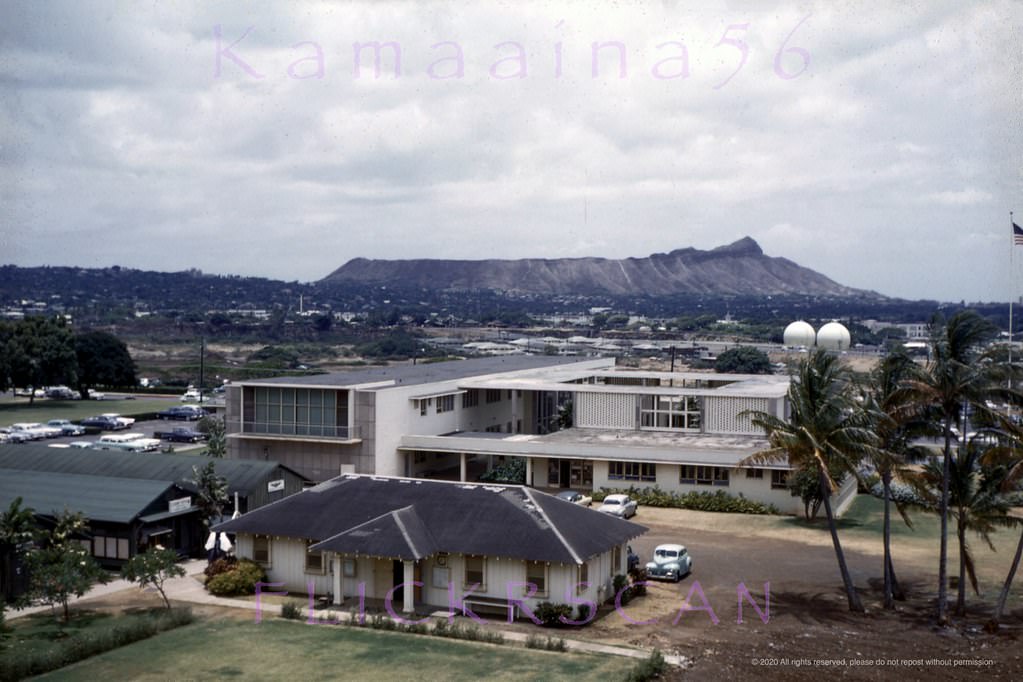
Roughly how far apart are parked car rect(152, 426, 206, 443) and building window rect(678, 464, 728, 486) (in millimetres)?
39936

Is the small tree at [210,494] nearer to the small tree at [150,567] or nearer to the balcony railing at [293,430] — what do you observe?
the small tree at [150,567]

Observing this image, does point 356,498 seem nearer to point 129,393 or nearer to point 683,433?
point 683,433

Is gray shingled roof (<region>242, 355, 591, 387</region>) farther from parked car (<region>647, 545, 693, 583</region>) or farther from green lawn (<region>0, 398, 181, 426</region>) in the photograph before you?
green lawn (<region>0, 398, 181, 426</region>)

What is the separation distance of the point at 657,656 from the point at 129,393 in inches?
3965

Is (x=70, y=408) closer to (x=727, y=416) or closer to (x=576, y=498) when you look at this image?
(x=576, y=498)

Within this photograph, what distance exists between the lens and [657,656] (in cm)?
2772

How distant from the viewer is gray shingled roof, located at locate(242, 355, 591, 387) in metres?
56.2

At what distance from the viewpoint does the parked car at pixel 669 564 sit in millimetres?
38562

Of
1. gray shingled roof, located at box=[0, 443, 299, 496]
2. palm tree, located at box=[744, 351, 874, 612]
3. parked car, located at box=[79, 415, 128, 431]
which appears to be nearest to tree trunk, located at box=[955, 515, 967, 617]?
palm tree, located at box=[744, 351, 874, 612]

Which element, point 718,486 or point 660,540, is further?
point 718,486

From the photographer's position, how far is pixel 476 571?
34219 mm

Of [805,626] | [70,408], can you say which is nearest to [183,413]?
[70,408]

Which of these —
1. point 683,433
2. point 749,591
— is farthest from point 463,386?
point 749,591

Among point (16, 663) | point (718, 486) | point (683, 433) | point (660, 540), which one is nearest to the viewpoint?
point (16, 663)
